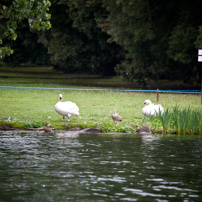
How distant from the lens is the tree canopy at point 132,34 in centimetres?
3516

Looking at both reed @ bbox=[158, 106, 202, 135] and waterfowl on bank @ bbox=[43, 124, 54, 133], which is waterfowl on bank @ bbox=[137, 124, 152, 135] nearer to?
reed @ bbox=[158, 106, 202, 135]

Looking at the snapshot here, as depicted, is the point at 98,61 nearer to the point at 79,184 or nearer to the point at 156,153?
the point at 156,153

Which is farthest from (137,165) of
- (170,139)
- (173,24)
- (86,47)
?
(86,47)

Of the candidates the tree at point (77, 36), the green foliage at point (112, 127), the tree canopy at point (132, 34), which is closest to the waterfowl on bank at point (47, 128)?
the green foliage at point (112, 127)

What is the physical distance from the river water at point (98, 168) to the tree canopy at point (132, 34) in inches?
709

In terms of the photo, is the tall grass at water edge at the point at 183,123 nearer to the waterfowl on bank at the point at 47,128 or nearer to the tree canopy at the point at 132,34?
the waterfowl on bank at the point at 47,128

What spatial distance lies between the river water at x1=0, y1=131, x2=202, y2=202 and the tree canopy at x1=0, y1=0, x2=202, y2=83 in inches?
709

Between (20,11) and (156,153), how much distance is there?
5.69 metres

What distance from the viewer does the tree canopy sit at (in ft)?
115

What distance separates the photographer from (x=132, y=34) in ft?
127

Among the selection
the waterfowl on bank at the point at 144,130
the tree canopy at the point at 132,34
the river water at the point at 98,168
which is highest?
the tree canopy at the point at 132,34

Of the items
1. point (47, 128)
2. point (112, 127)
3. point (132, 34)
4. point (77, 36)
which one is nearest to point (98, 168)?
point (47, 128)

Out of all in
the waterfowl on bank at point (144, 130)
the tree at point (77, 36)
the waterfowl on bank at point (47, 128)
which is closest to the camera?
the waterfowl on bank at point (47, 128)

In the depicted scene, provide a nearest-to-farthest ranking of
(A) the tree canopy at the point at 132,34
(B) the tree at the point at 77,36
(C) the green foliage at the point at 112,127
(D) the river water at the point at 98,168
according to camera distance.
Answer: (D) the river water at the point at 98,168, (C) the green foliage at the point at 112,127, (A) the tree canopy at the point at 132,34, (B) the tree at the point at 77,36
